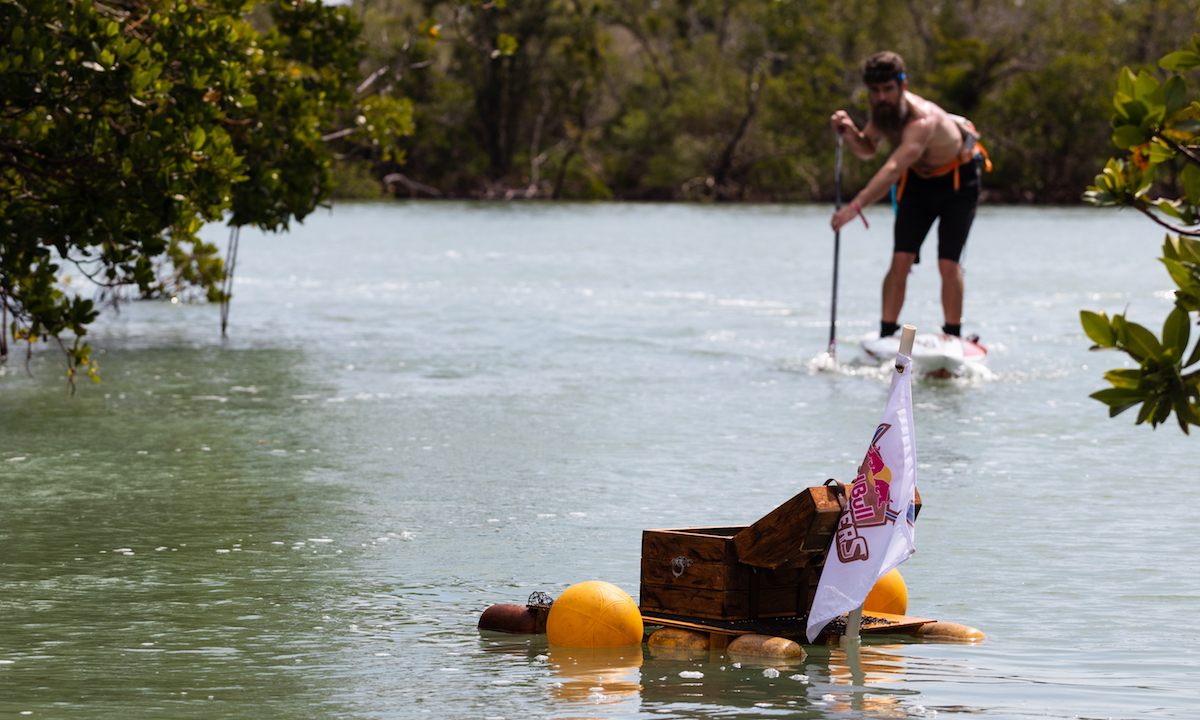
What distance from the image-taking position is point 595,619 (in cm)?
557

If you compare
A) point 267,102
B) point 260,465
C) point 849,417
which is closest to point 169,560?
point 260,465

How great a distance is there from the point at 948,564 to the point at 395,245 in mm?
28925

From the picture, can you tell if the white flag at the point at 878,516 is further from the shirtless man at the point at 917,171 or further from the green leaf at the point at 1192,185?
the shirtless man at the point at 917,171

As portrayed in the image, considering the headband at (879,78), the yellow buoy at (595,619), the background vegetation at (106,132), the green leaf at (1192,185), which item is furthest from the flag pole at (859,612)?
the headband at (879,78)

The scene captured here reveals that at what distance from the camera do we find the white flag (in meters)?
5.23

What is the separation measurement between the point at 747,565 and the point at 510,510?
8.72 ft

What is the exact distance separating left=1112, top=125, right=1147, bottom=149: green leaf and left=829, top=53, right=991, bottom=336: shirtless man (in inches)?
345

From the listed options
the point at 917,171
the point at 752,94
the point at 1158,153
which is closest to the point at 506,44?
the point at 917,171

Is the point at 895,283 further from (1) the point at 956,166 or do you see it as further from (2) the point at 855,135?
(2) the point at 855,135

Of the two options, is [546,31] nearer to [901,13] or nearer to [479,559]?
[901,13]

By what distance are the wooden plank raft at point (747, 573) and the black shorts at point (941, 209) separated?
8100 millimetres

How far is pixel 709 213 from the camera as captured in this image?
5403cm

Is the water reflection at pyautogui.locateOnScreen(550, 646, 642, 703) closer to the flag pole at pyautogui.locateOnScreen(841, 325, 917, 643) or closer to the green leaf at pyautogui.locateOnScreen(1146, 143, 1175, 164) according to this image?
the flag pole at pyautogui.locateOnScreen(841, 325, 917, 643)

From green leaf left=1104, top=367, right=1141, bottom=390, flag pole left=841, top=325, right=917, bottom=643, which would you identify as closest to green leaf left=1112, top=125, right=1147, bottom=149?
green leaf left=1104, top=367, right=1141, bottom=390
